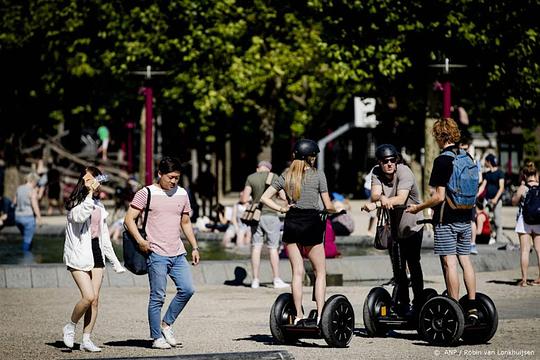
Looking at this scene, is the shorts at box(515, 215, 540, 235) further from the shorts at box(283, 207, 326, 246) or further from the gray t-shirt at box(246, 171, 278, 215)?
the shorts at box(283, 207, 326, 246)

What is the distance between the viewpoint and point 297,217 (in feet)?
41.1

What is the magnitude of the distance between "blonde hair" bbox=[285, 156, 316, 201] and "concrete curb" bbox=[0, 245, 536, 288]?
6225 millimetres

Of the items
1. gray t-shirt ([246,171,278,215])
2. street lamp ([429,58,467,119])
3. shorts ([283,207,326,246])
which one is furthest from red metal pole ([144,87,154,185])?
shorts ([283,207,326,246])

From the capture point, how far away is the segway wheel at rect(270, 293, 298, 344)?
40.0ft

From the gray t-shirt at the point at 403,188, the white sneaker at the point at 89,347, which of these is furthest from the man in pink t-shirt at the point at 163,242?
the gray t-shirt at the point at 403,188

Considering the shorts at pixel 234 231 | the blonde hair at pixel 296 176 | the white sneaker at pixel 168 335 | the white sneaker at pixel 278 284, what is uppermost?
the blonde hair at pixel 296 176

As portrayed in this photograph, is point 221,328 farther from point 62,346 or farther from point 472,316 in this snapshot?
Result: point 472,316

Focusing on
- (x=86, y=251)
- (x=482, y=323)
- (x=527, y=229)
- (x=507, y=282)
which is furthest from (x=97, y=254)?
(x=507, y=282)

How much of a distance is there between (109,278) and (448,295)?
7046 millimetres

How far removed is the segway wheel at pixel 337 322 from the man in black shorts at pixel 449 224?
954 mm

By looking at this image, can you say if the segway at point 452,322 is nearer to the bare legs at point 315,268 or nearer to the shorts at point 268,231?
the bare legs at point 315,268

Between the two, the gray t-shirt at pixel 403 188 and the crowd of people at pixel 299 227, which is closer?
the crowd of people at pixel 299 227

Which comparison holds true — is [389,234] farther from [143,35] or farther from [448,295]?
[143,35]

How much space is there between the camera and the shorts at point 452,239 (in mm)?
12430
